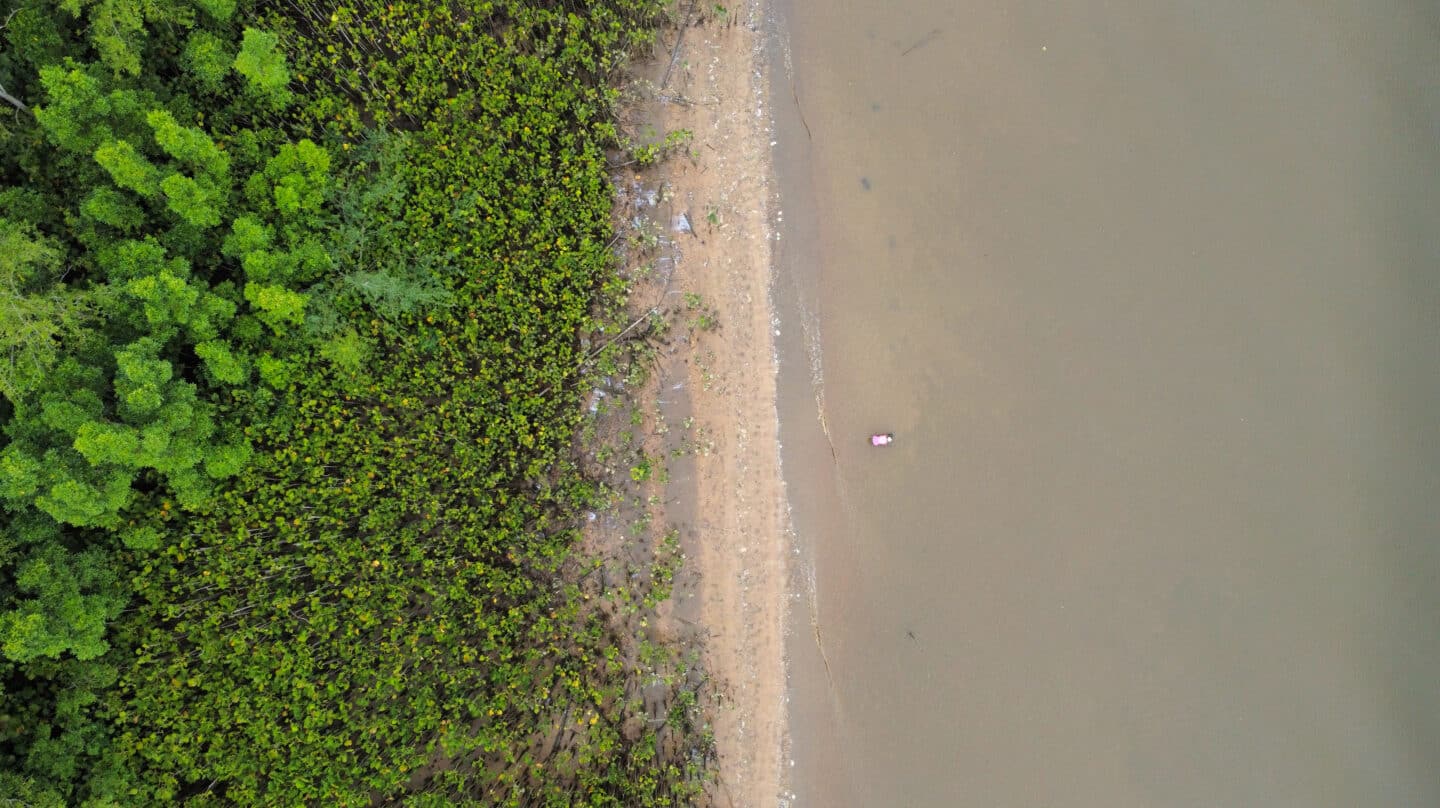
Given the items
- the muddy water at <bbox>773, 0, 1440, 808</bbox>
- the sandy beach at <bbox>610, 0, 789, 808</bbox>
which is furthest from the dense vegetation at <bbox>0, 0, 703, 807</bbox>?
the muddy water at <bbox>773, 0, 1440, 808</bbox>

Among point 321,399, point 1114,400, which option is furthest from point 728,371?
point 1114,400

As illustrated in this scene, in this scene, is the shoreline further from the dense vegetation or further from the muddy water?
the dense vegetation

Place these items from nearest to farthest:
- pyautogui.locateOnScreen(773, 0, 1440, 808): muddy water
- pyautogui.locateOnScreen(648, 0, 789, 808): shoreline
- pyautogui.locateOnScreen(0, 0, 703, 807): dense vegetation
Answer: pyautogui.locateOnScreen(0, 0, 703, 807): dense vegetation, pyautogui.locateOnScreen(648, 0, 789, 808): shoreline, pyautogui.locateOnScreen(773, 0, 1440, 808): muddy water

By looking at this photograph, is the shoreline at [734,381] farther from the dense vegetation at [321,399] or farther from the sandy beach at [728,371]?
the dense vegetation at [321,399]

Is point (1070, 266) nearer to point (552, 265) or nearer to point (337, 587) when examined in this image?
point (552, 265)

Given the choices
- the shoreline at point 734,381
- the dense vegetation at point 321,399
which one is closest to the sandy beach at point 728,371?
the shoreline at point 734,381

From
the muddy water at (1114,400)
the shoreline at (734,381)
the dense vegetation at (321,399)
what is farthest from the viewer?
the muddy water at (1114,400)
